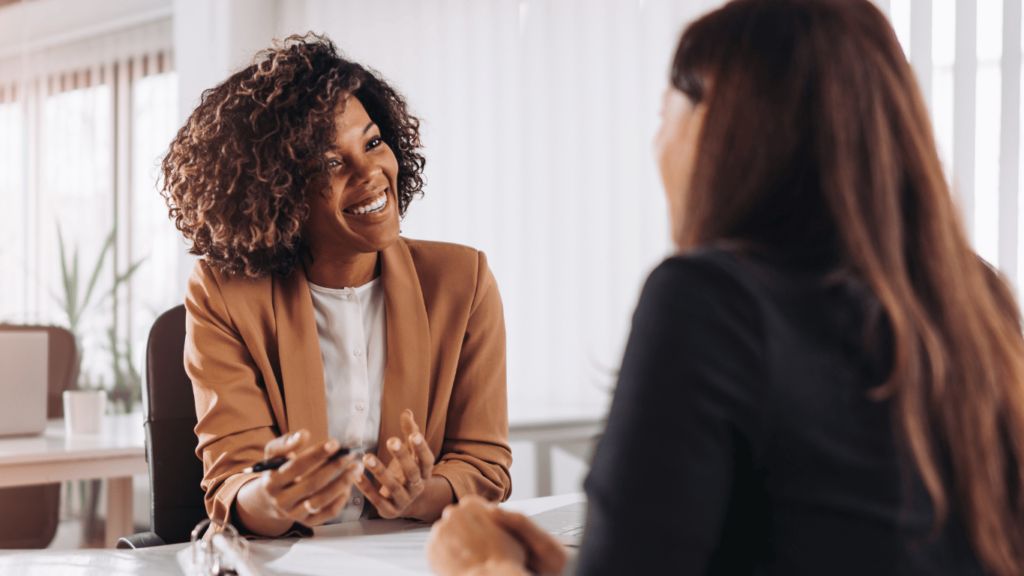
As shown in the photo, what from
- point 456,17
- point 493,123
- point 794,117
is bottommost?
point 794,117

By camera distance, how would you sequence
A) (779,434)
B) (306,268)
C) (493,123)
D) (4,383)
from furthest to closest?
(493,123) → (4,383) → (306,268) → (779,434)

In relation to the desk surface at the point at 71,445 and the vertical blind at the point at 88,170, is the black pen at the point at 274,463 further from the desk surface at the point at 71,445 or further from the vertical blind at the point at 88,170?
the vertical blind at the point at 88,170

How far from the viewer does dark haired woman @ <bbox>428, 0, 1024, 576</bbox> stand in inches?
19.5

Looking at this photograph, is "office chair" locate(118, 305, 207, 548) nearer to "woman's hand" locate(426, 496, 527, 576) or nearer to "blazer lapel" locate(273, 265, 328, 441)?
"blazer lapel" locate(273, 265, 328, 441)

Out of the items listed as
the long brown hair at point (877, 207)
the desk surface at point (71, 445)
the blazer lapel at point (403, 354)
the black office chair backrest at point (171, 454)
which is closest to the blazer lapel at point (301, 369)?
the blazer lapel at point (403, 354)

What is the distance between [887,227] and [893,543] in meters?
0.21

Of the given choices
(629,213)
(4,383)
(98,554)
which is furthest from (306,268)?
(629,213)

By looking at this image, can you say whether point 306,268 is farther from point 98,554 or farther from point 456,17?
point 456,17

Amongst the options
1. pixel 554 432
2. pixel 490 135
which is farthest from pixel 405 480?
pixel 490 135

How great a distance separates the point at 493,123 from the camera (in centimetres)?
328

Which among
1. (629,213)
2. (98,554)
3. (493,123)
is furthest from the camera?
(493,123)

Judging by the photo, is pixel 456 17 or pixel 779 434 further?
pixel 456 17

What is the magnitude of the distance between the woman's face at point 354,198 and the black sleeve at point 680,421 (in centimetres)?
91

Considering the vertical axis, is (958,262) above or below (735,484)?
above
